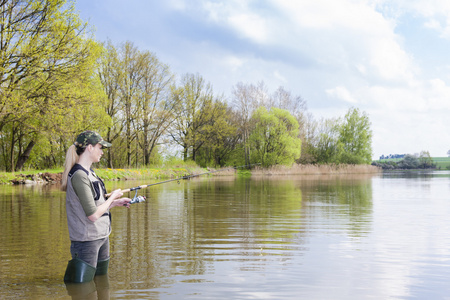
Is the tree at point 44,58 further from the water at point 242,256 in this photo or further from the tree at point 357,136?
the tree at point 357,136

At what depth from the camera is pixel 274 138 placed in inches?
2176

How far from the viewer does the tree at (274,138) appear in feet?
178

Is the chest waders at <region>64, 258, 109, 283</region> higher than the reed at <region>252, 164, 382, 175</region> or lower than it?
lower

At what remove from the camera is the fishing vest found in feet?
14.5

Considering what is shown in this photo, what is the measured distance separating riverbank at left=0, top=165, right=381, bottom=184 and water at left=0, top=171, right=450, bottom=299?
55.7 feet

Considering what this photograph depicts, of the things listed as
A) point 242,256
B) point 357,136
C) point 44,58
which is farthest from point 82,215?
point 357,136

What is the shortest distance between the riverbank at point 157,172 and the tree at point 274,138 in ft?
12.8

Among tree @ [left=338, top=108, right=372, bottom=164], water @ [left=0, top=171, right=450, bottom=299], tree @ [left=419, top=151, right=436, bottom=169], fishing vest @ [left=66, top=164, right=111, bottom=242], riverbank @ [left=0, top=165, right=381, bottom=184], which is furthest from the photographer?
tree @ [left=419, top=151, right=436, bottom=169]

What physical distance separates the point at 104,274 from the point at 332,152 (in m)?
60.4

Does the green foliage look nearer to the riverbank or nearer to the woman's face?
the riverbank

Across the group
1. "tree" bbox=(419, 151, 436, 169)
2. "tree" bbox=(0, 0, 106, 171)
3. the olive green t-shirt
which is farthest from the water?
"tree" bbox=(419, 151, 436, 169)

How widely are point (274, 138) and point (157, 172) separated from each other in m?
22.4

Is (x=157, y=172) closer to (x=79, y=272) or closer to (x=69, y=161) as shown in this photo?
(x=79, y=272)

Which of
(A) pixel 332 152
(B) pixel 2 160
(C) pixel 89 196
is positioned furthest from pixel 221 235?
(A) pixel 332 152
